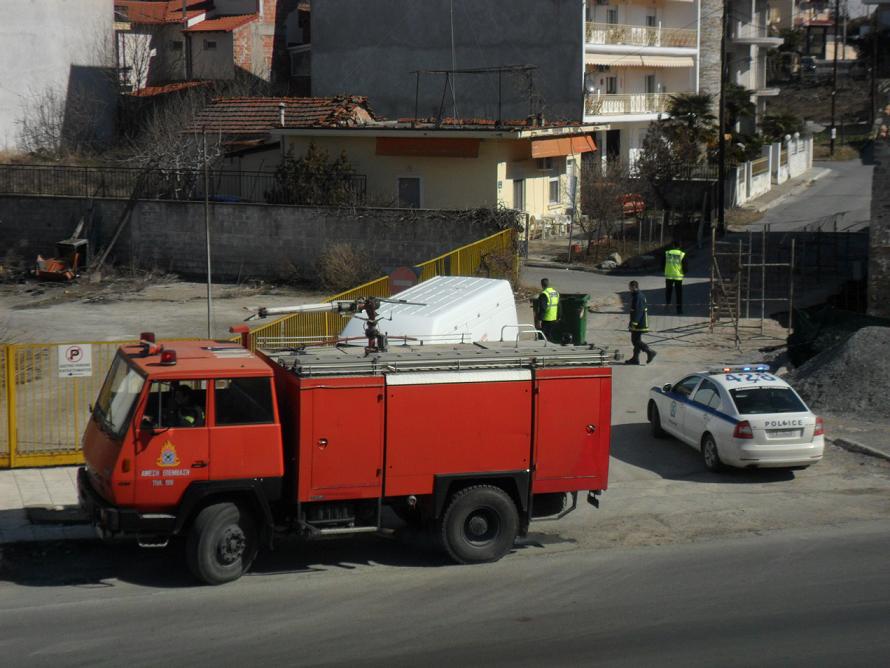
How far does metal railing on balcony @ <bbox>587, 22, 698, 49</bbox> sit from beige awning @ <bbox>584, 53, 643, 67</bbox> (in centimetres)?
58

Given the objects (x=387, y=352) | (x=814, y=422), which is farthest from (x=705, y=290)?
(x=387, y=352)

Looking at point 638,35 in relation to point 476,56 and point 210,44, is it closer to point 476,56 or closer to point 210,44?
point 476,56

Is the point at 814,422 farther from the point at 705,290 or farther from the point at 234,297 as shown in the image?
the point at 234,297

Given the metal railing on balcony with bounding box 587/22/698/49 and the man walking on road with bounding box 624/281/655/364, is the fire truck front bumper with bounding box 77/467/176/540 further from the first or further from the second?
the metal railing on balcony with bounding box 587/22/698/49

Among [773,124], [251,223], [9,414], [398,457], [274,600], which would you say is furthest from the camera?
[773,124]

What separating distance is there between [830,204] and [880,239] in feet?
72.1

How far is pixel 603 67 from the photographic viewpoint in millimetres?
54344

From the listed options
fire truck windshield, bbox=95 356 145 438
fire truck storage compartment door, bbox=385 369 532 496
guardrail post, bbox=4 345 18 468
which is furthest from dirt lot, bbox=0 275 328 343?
fire truck storage compartment door, bbox=385 369 532 496

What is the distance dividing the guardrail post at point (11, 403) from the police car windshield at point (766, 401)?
31.6 ft

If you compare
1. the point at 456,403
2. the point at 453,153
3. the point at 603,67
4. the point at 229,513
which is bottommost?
the point at 229,513

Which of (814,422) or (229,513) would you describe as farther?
(814,422)

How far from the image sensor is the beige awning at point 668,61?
5647 centimetres

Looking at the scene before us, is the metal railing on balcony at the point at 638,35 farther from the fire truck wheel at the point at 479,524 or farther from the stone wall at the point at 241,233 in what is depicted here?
the fire truck wheel at the point at 479,524

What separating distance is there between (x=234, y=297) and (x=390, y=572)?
2129cm
